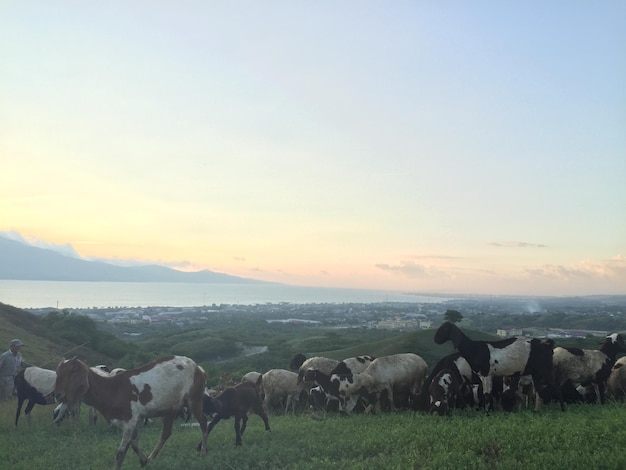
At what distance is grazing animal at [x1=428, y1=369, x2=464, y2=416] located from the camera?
43.4 feet

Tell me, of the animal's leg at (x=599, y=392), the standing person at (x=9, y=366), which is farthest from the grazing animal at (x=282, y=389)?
the animal's leg at (x=599, y=392)

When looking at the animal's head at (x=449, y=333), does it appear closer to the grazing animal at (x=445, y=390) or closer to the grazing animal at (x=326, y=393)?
the grazing animal at (x=445, y=390)

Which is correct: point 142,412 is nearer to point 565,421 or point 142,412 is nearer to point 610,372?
point 565,421

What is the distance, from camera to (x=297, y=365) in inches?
869

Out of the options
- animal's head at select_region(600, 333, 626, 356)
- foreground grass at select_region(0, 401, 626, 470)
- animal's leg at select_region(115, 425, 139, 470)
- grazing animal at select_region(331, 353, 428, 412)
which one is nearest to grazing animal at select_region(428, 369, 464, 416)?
foreground grass at select_region(0, 401, 626, 470)

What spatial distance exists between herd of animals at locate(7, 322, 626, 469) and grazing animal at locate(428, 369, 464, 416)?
0.09 ft

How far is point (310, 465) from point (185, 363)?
3.66 m

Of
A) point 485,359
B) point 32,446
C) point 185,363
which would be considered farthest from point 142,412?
point 485,359

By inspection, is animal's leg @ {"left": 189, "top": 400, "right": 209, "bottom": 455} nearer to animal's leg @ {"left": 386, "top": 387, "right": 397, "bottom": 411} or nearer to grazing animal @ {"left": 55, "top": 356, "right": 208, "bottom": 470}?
grazing animal @ {"left": 55, "top": 356, "right": 208, "bottom": 470}

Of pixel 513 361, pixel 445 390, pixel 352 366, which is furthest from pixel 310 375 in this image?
pixel 513 361

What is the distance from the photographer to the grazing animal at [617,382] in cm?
1545

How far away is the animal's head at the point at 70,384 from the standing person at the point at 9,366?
28.2 feet

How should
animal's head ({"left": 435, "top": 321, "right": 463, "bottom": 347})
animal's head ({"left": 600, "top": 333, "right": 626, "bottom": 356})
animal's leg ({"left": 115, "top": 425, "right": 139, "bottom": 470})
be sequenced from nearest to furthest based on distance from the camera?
animal's leg ({"left": 115, "top": 425, "right": 139, "bottom": 470}), animal's head ({"left": 435, "top": 321, "right": 463, "bottom": 347}), animal's head ({"left": 600, "top": 333, "right": 626, "bottom": 356})

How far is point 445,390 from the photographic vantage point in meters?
13.5
